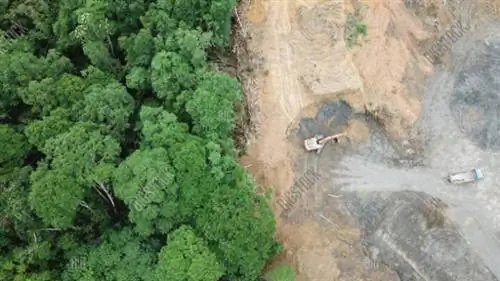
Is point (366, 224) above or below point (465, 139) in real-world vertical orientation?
below

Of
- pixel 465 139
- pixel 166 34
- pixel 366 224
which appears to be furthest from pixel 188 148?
pixel 465 139

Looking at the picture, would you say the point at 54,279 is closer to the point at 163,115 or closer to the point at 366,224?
the point at 163,115

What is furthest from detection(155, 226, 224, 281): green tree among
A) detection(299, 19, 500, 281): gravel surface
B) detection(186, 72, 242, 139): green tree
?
detection(299, 19, 500, 281): gravel surface

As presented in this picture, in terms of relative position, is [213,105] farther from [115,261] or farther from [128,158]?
[115,261]

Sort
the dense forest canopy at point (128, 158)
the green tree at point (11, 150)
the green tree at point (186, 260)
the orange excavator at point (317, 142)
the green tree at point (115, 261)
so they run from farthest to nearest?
1. the orange excavator at point (317, 142)
2. the green tree at point (11, 150)
3. the green tree at point (115, 261)
4. the dense forest canopy at point (128, 158)
5. the green tree at point (186, 260)

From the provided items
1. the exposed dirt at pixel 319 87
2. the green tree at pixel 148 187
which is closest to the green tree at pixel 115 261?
the green tree at pixel 148 187

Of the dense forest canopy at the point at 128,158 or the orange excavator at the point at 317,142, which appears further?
the orange excavator at the point at 317,142

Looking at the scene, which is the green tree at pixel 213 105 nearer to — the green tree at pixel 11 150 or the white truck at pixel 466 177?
the green tree at pixel 11 150
